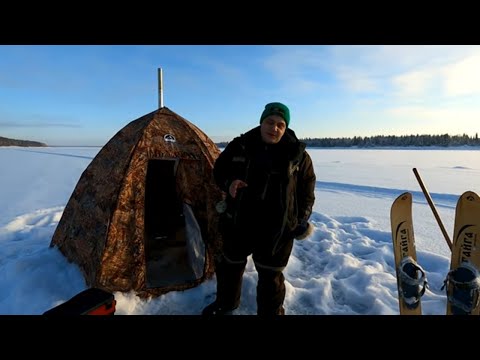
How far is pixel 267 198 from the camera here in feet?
8.16

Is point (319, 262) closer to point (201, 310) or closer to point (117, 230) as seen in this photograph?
point (201, 310)

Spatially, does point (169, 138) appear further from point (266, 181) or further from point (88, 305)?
point (88, 305)

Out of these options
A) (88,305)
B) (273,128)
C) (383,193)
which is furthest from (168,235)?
(383,193)

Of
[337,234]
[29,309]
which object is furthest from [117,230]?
[337,234]

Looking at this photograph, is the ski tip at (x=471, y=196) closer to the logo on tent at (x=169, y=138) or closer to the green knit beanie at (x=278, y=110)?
the green knit beanie at (x=278, y=110)

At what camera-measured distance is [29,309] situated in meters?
2.96

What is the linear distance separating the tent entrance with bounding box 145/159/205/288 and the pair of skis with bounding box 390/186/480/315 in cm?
246

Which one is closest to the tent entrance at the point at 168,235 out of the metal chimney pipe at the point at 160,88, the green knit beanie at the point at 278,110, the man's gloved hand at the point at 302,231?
the metal chimney pipe at the point at 160,88

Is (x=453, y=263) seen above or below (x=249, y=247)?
below

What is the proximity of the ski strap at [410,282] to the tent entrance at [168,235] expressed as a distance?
7.95 feet

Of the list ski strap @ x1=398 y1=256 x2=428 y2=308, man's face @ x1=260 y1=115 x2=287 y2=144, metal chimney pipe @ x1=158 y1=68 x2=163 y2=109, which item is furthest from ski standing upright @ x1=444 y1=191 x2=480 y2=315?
metal chimney pipe @ x1=158 y1=68 x2=163 y2=109

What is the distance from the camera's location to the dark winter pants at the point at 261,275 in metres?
2.64

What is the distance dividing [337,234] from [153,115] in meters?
4.51

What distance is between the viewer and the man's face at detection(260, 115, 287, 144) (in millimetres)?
2422
